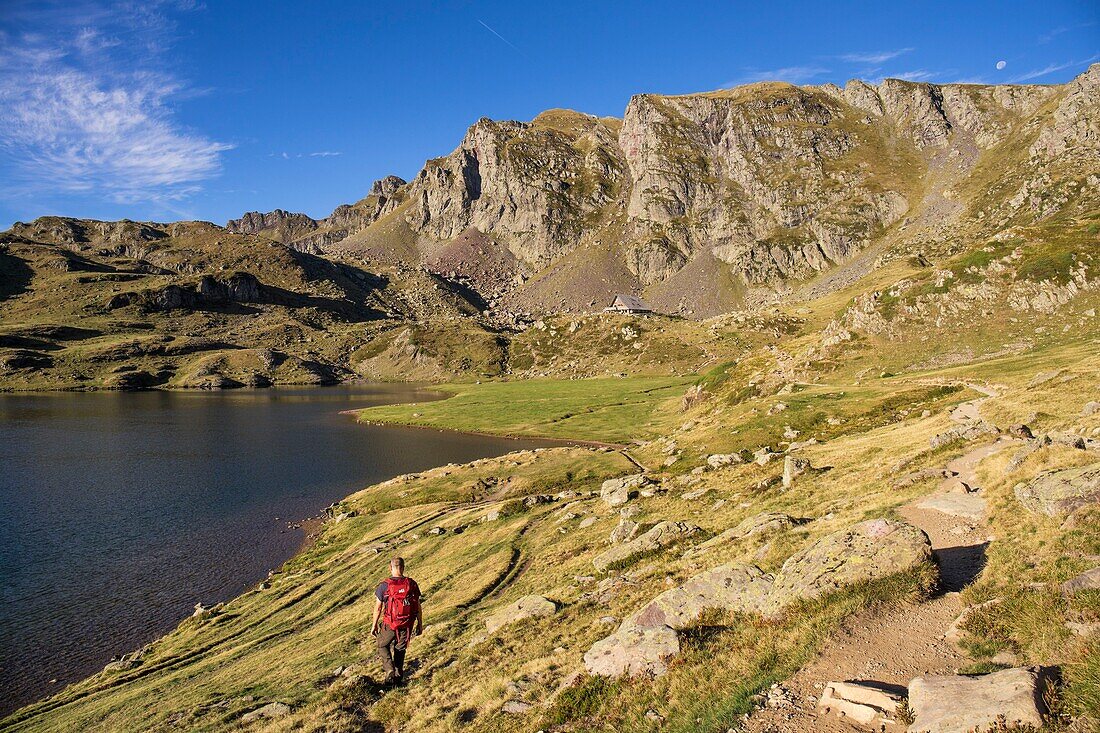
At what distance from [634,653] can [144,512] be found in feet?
265

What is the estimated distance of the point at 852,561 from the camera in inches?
709

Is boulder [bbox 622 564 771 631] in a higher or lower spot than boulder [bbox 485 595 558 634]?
higher

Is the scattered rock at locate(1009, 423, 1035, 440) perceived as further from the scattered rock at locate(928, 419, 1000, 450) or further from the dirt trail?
the dirt trail

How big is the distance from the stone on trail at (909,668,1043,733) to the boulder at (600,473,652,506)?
118ft

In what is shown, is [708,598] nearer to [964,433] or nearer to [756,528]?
[756,528]

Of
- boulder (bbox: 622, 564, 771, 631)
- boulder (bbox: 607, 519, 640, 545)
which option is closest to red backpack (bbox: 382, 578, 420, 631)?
boulder (bbox: 622, 564, 771, 631)

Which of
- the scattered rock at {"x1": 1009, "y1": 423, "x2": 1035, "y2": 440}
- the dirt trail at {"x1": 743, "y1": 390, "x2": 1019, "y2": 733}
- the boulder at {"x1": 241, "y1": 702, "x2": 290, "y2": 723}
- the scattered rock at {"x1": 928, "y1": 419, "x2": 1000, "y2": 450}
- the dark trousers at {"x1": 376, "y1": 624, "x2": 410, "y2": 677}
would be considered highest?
the scattered rock at {"x1": 1009, "y1": 423, "x2": 1035, "y2": 440}

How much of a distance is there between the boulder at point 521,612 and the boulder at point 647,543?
5.00 meters

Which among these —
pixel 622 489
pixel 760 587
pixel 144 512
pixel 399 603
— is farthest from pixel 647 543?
pixel 144 512

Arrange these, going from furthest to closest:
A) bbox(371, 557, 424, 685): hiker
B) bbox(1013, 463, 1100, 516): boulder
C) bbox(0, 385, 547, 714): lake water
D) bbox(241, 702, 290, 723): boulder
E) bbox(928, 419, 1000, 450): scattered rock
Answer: bbox(0, 385, 547, 714): lake water
bbox(928, 419, 1000, 450): scattered rock
bbox(241, 702, 290, 723): boulder
bbox(371, 557, 424, 685): hiker
bbox(1013, 463, 1100, 516): boulder

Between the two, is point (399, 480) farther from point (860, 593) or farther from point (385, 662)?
point (860, 593)

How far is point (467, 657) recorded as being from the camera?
23.2m

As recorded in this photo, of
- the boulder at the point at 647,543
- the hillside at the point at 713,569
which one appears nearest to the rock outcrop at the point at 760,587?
the hillside at the point at 713,569

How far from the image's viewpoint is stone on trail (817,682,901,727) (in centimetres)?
1169
